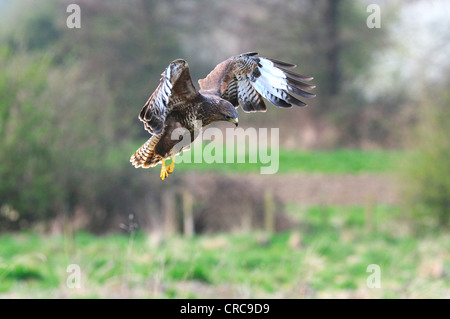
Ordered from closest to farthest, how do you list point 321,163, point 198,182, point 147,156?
point 147,156 → point 198,182 → point 321,163

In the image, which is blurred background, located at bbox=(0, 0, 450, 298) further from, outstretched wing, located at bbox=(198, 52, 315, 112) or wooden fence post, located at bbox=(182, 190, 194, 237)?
outstretched wing, located at bbox=(198, 52, 315, 112)

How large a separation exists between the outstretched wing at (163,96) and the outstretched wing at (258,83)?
85 cm

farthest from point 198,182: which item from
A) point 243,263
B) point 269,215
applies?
point 243,263

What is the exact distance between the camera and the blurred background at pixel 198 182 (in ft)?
32.3

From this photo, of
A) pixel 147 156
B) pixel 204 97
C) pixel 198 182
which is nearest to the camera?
pixel 204 97

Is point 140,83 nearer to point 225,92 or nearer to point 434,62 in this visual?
point 434,62

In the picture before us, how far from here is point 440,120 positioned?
15.6 m

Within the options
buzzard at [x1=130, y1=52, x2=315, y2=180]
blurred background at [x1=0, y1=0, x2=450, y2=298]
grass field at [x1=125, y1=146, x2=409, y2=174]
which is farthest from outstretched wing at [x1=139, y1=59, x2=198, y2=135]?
grass field at [x1=125, y1=146, x2=409, y2=174]

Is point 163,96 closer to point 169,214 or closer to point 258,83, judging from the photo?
point 258,83

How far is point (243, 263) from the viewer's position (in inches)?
424

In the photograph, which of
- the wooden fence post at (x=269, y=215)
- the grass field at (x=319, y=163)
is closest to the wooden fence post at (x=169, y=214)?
the wooden fence post at (x=269, y=215)

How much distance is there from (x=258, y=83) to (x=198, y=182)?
40.2ft

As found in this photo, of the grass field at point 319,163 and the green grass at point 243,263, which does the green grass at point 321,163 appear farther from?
the green grass at point 243,263

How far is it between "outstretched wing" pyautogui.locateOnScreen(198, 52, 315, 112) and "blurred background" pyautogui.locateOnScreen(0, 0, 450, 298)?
4.71ft
